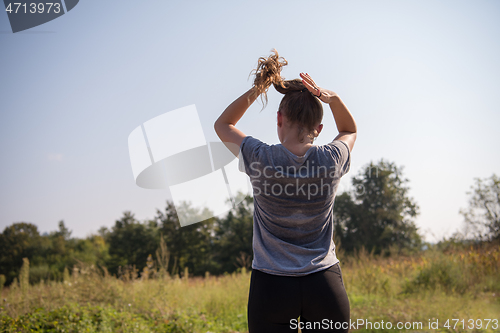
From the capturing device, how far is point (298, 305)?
1.21 m

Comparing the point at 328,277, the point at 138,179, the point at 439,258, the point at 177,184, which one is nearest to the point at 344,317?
the point at 328,277

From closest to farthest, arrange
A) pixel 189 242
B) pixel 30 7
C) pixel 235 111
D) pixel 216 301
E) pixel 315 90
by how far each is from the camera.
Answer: pixel 315 90 < pixel 235 111 < pixel 30 7 < pixel 216 301 < pixel 189 242

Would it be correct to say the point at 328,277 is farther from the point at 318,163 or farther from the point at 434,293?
the point at 434,293

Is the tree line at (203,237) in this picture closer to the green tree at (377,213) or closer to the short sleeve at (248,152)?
the green tree at (377,213)

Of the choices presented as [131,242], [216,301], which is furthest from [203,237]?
[216,301]

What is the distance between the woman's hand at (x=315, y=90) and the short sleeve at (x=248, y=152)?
29 cm

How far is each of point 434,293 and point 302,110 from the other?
239 inches

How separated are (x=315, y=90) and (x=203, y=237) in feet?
75.0

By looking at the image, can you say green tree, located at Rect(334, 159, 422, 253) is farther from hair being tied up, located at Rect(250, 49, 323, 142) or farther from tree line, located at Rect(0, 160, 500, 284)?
hair being tied up, located at Rect(250, 49, 323, 142)

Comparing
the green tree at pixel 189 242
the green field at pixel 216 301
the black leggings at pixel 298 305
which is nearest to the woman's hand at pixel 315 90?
the black leggings at pixel 298 305

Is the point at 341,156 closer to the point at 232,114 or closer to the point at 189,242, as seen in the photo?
the point at 232,114

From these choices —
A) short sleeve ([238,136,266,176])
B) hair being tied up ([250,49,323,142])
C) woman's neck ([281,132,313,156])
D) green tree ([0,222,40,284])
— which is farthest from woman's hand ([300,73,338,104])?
green tree ([0,222,40,284])

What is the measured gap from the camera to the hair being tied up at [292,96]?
1327mm

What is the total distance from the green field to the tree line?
12.9m
